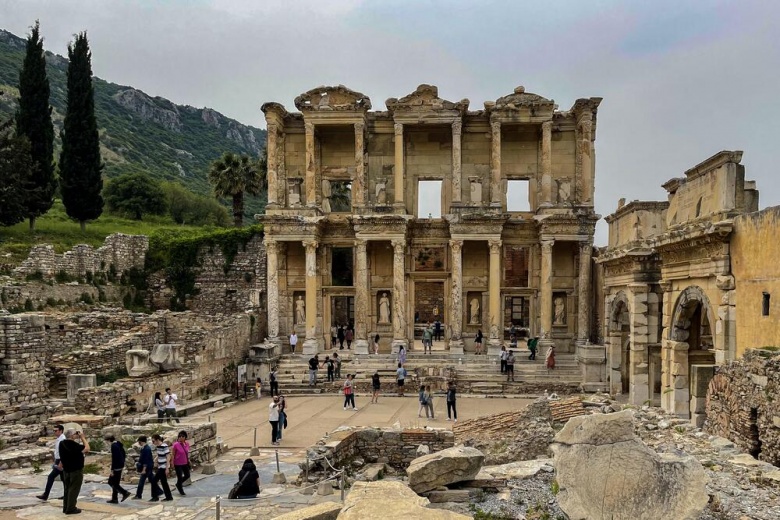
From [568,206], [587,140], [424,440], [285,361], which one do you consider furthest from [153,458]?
Result: [587,140]

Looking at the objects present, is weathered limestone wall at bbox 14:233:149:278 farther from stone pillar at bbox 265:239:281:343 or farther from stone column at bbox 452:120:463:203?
stone column at bbox 452:120:463:203

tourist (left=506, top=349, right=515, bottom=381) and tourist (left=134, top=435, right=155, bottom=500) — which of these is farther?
tourist (left=506, top=349, right=515, bottom=381)

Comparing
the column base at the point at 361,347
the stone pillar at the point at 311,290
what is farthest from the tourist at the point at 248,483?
the stone pillar at the point at 311,290

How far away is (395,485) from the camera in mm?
6949

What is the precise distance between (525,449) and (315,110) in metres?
19.9

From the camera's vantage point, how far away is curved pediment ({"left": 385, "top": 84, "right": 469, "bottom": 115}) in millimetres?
27500

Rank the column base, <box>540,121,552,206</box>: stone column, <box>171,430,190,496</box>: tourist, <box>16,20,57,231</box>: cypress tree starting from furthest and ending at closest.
Result: <box>16,20,57,231</box>: cypress tree → <box>540,121,552,206</box>: stone column → the column base → <box>171,430,190,496</box>: tourist

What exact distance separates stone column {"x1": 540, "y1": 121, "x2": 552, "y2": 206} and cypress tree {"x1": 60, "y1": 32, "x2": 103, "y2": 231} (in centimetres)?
2580

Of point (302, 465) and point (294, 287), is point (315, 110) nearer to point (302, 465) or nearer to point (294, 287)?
point (294, 287)

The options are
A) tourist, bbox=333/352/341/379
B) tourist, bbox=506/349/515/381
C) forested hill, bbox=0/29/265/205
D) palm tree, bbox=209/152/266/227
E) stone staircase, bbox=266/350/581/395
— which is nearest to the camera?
stone staircase, bbox=266/350/581/395

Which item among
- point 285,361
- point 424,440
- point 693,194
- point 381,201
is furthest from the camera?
point 381,201

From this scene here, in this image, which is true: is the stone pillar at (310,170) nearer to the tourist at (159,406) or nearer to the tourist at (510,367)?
the tourist at (510,367)

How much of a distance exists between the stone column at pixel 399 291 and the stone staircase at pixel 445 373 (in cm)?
115

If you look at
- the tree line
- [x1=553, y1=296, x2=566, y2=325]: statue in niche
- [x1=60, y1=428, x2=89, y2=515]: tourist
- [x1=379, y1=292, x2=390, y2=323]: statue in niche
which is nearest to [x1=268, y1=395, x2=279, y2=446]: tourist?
[x1=60, y1=428, x2=89, y2=515]: tourist
